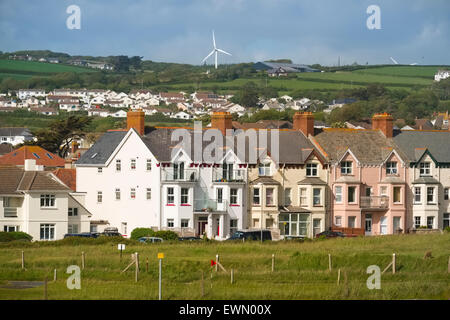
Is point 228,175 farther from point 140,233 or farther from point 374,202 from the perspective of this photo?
point 374,202

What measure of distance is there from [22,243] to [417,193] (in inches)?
1379

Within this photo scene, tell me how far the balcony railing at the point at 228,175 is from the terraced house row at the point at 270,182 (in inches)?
3.0

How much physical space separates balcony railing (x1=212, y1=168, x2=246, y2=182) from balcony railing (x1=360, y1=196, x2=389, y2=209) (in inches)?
414

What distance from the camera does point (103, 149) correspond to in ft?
283

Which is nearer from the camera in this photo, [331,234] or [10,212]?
[10,212]

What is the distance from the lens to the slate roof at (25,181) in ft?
251

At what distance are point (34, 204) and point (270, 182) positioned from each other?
17913mm

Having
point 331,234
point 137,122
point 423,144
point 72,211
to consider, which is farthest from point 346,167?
point 72,211

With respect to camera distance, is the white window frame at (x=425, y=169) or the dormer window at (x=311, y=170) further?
the white window frame at (x=425, y=169)

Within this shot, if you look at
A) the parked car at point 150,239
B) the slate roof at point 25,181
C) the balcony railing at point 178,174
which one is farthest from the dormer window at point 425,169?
the slate roof at point 25,181

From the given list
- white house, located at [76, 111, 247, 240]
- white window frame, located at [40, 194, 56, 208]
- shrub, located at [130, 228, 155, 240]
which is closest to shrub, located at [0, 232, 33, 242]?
white window frame, located at [40, 194, 56, 208]

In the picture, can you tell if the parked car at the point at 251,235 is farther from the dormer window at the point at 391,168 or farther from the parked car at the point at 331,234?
the dormer window at the point at 391,168
